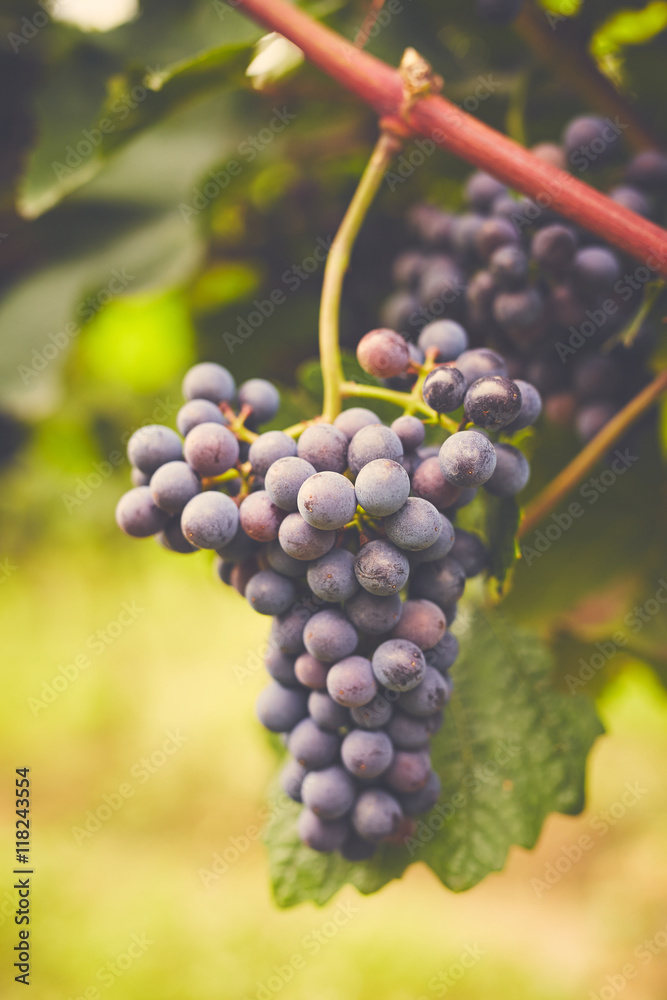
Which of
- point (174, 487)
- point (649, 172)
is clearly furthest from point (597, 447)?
point (174, 487)

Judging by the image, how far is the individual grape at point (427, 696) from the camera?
69 centimetres

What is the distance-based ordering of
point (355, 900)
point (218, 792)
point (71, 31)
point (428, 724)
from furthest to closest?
point (218, 792) < point (355, 900) < point (71, 31) < point (428, 724)

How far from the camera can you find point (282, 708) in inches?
29.7

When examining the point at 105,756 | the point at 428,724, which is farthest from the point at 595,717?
the point at 105,756

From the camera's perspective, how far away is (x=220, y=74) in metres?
0.99

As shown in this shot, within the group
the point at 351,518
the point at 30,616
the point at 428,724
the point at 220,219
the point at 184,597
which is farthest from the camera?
the point at 184,597

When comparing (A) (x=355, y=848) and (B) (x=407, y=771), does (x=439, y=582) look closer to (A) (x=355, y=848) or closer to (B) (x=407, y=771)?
(B) (x=407, y=771)

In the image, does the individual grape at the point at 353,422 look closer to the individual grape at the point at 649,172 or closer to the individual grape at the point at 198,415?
the individual grape at the point at 198,415

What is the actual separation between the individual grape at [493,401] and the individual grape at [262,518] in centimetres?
20

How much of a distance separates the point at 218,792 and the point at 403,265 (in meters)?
4.72

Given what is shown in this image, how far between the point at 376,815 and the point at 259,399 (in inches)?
18.3

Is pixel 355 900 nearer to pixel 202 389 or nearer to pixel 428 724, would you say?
pixel 428 724

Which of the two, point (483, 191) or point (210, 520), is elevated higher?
point (483, 191)

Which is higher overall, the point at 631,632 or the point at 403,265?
the point at 403,265
